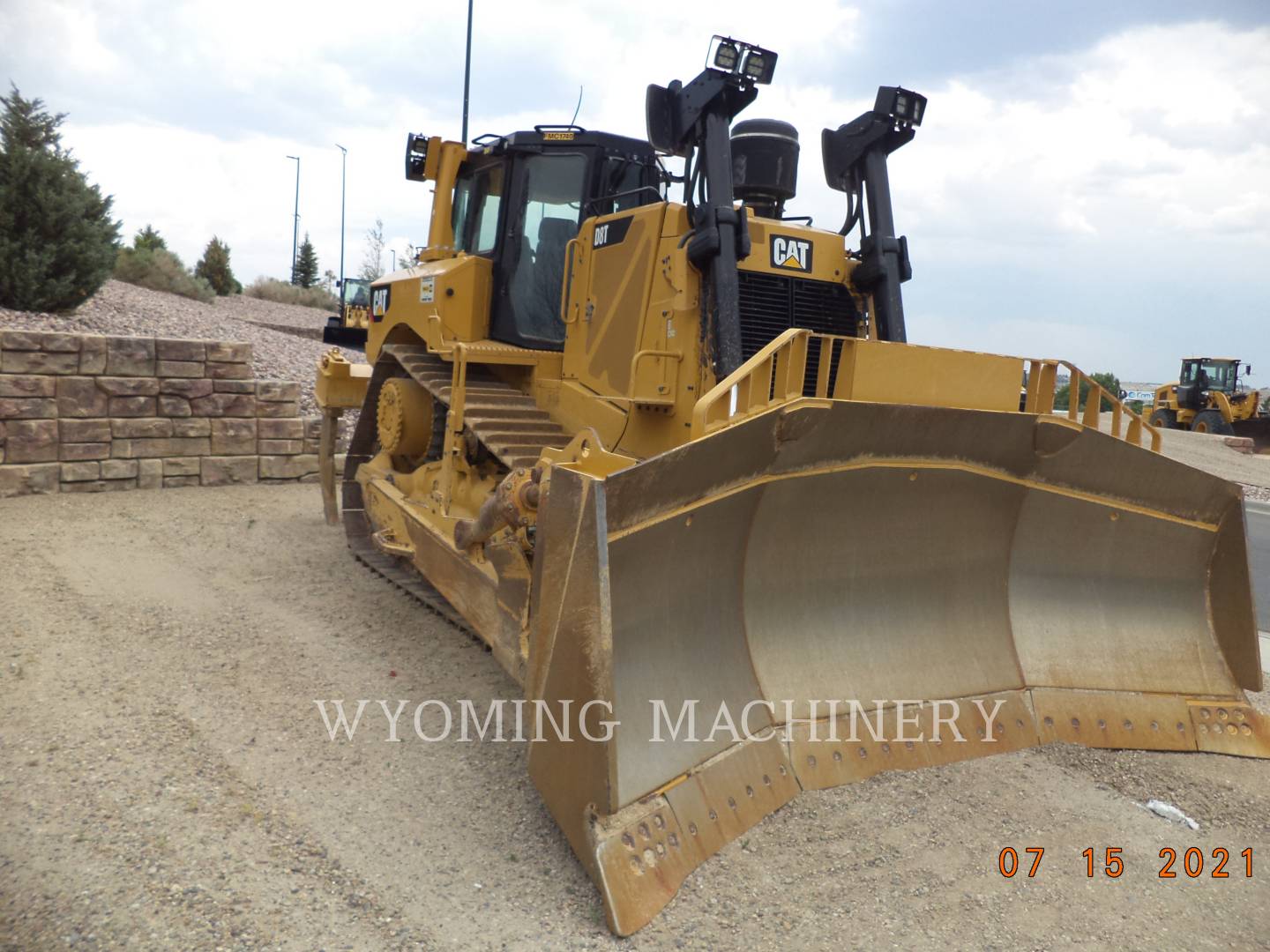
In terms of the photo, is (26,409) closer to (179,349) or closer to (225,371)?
(179,349)

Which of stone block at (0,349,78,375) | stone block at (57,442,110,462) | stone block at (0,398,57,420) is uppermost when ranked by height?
stone block at (0,349,78,375)

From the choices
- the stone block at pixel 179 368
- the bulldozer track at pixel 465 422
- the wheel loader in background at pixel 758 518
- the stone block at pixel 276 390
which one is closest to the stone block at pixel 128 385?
the stone block at pixel 179 368

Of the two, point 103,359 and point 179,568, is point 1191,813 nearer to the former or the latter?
point 179,568

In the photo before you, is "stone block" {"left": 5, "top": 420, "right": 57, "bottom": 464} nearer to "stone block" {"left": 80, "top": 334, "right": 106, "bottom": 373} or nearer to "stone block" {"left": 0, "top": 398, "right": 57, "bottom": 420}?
"stone block" {"left": 0, "top": 398, "right": 57, "bottom": 420}

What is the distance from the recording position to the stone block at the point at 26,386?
7.46 meters

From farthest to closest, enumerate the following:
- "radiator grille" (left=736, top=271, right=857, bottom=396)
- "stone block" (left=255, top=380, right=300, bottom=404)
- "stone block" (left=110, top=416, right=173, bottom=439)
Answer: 1. "stone block" (left=255, top=380, right=300, bottom=404)
2. "stone block" (left=110, top=416, right=173, bottom=439)
3. "radiator grille" (left=736, top=271, right=857, bottom=396)

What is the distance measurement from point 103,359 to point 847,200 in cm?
655

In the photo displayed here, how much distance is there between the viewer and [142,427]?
816cm

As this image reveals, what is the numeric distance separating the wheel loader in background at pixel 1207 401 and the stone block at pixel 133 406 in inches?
1012

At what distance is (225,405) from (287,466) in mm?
807

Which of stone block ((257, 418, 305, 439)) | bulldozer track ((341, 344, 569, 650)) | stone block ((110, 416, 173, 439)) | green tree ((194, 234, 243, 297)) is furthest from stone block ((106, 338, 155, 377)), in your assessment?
green tree ((194, 234, 243, 297))

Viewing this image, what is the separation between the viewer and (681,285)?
4.03 meters

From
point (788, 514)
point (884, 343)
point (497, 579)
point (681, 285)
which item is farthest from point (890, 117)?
point (497, 579)

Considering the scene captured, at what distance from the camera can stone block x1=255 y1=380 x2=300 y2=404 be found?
28.7ft
